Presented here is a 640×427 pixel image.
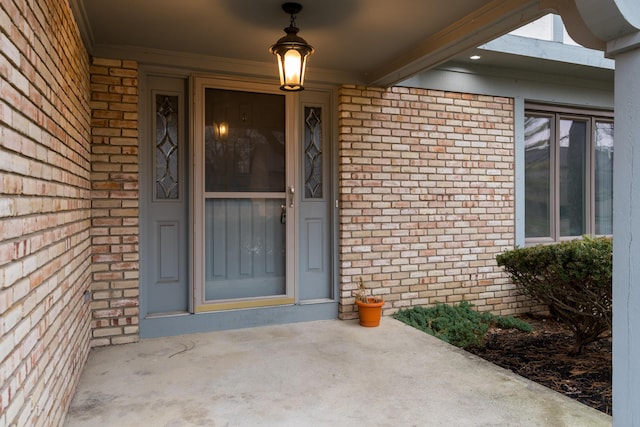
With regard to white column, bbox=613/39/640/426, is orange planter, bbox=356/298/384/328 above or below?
below

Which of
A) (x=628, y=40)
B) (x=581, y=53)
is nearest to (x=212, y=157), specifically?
(x=628, y=40)

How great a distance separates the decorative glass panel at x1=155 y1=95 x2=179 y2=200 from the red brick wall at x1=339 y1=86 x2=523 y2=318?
1550 millimetres

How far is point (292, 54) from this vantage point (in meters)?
2.90

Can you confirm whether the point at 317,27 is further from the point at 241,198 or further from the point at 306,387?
the point at 306,387

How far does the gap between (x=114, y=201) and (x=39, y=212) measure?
69.9 inches

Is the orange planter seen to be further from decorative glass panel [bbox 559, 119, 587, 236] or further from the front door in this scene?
decorative glass panel [bbox 559, 119, 587, 236]

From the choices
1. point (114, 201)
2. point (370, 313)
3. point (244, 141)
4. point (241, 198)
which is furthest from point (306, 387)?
point (244, 141)

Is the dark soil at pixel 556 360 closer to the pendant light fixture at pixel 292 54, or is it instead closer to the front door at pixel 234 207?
the front door at pixel 234 207

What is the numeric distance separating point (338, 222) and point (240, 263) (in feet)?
3.38

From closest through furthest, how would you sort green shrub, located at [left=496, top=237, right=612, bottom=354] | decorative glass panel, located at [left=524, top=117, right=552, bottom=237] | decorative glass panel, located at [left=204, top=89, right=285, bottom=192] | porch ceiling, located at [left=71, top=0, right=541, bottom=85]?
1. porch ceiling, located at [left=71, top=0, right=541, bottom=85]
2. green shrub, located at [left=496, top=237, right=612, bottom=354]
3. decorative glass panel, located at [left=204, top=89, right=285, bottom=192]
4. decorative glass panel, located at [left=524, top=117, right=552, bottom=237]

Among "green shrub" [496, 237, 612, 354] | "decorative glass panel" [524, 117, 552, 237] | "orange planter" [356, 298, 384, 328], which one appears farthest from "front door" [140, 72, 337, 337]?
"decorative glass panel" [524, 117, 552, 237]

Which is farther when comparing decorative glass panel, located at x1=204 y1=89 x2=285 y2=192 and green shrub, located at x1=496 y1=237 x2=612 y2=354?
decorative glass panel, located at x1=204 y1=89 x2=285 y2=192

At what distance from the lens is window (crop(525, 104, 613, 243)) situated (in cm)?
520

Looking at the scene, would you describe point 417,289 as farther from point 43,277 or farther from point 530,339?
point 43,277
